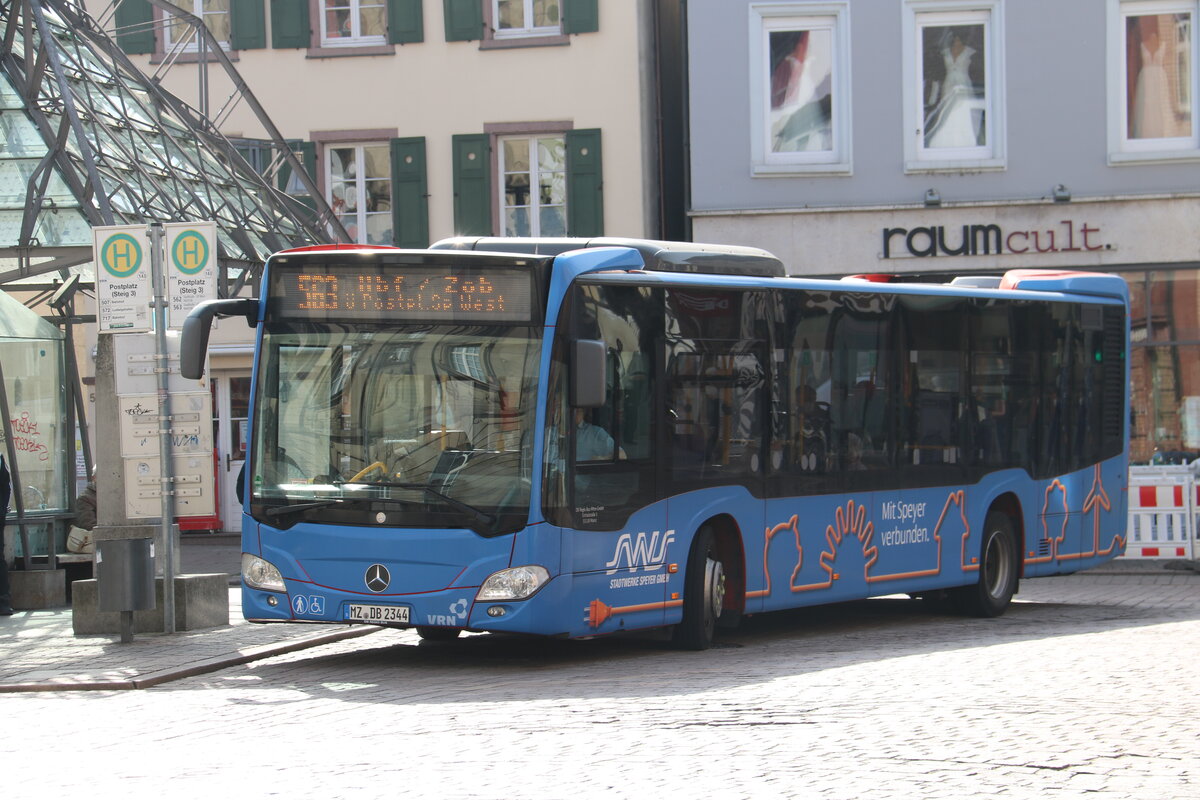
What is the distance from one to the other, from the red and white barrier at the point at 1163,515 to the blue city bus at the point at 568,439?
7.78 metres

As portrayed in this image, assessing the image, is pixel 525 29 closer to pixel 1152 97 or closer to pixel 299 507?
pixel 1152 97

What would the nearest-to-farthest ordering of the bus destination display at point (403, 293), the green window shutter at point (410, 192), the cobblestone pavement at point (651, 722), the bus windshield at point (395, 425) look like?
the cobblestone pavement at point (651, 722) < the bus windshield at point (395, 425) < the bus destination display at point (403, 293) < the green window shutter at point (410, 192)

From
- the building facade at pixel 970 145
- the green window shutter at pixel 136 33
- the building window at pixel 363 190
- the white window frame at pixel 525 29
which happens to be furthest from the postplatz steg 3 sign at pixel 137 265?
the green window shutter at pixel 136 33

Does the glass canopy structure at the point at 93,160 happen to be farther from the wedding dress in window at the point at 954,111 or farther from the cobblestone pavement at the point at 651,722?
the wedding dress in window at the point at 954,111

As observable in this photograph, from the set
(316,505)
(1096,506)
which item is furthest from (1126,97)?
(316,505)

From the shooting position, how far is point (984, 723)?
30.1 feet

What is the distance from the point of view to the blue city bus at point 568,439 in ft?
38.4

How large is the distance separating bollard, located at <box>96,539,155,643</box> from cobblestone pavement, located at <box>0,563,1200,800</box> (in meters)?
1.11

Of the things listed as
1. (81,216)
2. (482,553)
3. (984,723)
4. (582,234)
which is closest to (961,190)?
(582,234)

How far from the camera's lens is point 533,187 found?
28016 mm

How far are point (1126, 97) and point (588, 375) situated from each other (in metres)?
17.0

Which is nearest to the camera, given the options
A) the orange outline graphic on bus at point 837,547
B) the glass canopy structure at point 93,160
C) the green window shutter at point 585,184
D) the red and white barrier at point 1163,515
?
the orange outline graphic on bus at point 837,547

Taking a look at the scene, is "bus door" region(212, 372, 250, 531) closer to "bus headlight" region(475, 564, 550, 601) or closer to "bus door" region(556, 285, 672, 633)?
"bus door" region(556, 285, 672, 633)

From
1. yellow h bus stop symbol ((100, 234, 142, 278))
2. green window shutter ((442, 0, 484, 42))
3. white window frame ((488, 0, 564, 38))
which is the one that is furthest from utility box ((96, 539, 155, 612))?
white window frame ((488, 0, 564, 38))
